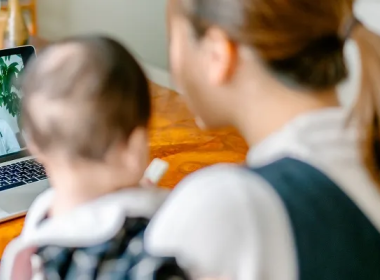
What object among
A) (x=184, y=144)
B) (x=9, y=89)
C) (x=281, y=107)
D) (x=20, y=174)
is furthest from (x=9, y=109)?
(x=281, y=107)

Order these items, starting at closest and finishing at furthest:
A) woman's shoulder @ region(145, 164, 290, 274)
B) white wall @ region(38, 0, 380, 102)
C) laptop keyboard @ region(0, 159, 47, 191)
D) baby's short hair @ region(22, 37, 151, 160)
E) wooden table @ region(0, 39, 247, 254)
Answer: woman's shoulder @ region(145, 164, 290, 274) → baby's short hair @ region(22, 37, 151, 160) → laptop keyboard @ region(0, 159, 47, 191) → wooden table @ region(0, 39, 247, 254) → white wall @ region(38, 0, 380, 102)

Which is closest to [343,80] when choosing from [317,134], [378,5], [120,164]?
[317,134]

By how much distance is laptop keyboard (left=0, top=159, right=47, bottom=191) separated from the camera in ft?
4.16

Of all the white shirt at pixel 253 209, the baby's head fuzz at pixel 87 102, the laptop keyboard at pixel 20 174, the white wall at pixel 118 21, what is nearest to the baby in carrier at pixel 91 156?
the baby's head fuzz at pixel 87 102

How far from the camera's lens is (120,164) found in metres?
0.84

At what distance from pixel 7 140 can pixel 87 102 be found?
621 millimetres

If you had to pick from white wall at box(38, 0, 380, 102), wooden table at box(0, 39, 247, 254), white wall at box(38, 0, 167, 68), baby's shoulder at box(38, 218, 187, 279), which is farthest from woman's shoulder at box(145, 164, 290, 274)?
white wall at box(38, 0, 167, 68)

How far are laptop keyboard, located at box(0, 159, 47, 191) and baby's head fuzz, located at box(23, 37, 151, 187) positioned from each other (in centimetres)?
45

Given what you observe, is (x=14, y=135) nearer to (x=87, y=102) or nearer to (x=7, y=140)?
(x=7, y=140)

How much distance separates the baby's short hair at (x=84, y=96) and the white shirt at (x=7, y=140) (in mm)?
530

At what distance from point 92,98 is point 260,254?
11.8 inches

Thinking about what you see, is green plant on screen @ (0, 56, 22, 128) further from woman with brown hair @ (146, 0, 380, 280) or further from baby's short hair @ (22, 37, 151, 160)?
woman with brown hair @ (146, 0, 380, 280)

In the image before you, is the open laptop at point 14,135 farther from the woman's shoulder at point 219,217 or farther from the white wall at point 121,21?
the white wall at point 121,21

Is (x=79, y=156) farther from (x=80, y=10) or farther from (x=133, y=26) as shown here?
(x=80, y=10)
